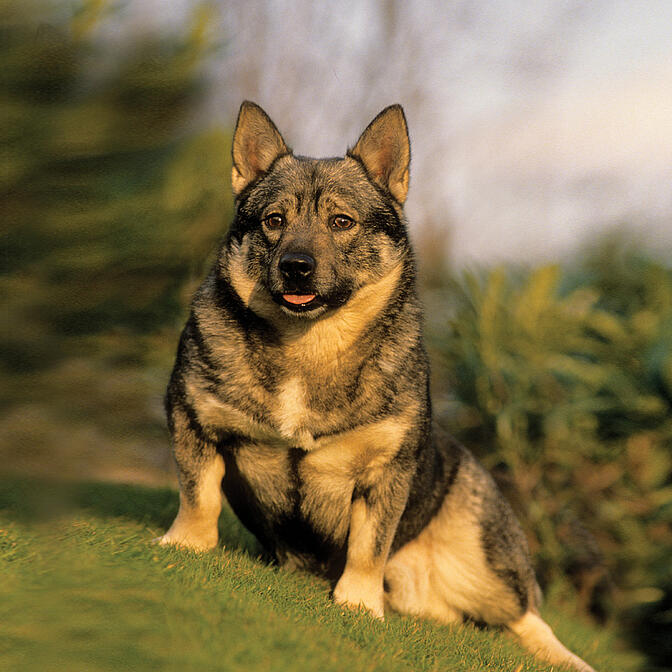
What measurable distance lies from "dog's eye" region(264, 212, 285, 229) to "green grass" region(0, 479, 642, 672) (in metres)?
1.81

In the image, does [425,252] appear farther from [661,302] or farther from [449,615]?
[449,615]

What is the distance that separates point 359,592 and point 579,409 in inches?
141

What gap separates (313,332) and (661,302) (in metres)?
4.50

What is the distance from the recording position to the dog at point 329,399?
3977mm

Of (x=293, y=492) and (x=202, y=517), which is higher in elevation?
(x=293, y=492)

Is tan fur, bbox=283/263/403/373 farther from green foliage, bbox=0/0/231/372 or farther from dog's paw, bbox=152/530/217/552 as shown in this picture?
green foliage, bbox=0/0/231/372

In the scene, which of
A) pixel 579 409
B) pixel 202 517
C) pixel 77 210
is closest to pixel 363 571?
pixel 202 517

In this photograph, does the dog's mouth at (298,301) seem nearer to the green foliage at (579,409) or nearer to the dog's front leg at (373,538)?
the dog's front leg at (373,538)

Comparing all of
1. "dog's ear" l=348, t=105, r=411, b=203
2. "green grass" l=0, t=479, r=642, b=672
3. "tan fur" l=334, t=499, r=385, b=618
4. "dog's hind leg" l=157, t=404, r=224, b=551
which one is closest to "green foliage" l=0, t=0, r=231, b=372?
"green grass" l=0, t=479, r=642, b=672

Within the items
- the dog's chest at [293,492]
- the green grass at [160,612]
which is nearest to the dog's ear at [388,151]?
the dog's chest at [293,492]

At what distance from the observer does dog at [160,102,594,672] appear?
398 centimetres

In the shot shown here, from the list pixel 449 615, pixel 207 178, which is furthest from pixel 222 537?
pixel 207 178

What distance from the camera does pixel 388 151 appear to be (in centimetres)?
466

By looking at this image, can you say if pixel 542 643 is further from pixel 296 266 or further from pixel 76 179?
pixel 76 179
